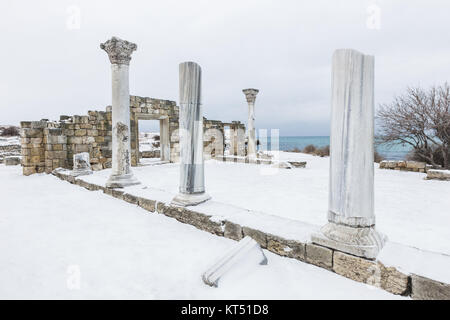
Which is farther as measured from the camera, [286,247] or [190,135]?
[190,135]

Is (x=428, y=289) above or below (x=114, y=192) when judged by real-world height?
below

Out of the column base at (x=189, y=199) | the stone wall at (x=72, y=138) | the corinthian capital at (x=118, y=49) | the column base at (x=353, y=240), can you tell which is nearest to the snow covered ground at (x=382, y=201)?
the column base at (x=189, y=199)

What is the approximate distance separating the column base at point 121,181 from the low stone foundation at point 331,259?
2.07 meters

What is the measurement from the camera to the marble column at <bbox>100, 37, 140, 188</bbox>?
570 centimetres

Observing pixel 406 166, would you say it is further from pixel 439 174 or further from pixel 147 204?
pixel 147 204

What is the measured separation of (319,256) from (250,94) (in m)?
12.1

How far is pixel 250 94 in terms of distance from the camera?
13672 millimetres

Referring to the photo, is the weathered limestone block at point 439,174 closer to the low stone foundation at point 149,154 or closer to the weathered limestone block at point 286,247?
the weathered limestone block at point 286,247

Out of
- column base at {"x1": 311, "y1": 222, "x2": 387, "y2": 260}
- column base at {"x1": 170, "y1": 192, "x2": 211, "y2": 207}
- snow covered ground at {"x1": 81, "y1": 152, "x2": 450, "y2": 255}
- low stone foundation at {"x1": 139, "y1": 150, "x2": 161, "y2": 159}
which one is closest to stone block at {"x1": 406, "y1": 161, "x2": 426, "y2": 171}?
snow covered ground at {"x1": 81, "y1": 152, "x2": 450, "y2": 255}

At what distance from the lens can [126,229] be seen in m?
3.43

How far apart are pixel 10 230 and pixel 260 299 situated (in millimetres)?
3470

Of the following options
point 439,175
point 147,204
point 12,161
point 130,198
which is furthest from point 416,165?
point 12,161

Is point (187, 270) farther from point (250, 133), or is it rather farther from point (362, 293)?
point (250, 133)
